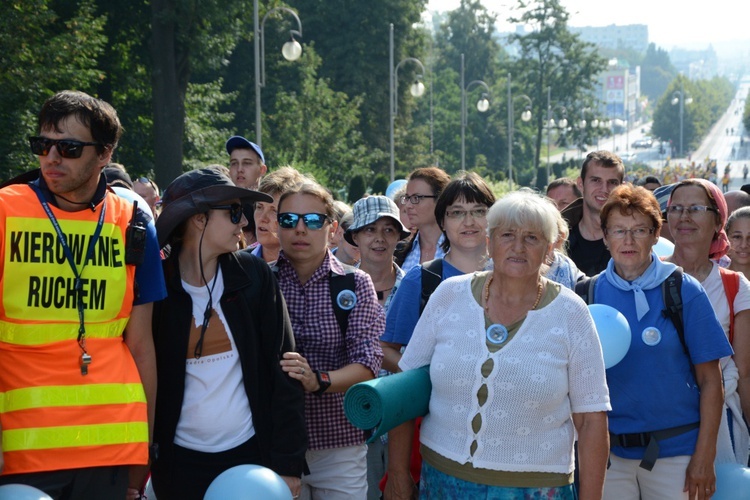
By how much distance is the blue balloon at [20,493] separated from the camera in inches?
129

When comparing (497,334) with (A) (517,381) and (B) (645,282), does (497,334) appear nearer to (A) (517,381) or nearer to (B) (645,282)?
(A) (517,381)

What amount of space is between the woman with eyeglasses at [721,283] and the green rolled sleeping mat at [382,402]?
1.77 m

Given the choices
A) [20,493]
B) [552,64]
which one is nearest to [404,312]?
[20,493]

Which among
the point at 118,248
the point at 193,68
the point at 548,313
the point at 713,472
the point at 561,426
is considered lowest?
the point at 713,472

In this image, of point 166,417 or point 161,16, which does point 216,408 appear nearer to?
point 166,417

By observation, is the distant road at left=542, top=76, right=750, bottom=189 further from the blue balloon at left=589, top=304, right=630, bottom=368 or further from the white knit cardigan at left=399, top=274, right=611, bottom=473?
the white knit cardigan at left=399, top=274, right=611, bottom=473

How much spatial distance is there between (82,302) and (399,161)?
172 feet

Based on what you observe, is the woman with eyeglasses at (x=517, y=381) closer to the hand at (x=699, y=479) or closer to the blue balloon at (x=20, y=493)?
the hand at (x=699, y=479)

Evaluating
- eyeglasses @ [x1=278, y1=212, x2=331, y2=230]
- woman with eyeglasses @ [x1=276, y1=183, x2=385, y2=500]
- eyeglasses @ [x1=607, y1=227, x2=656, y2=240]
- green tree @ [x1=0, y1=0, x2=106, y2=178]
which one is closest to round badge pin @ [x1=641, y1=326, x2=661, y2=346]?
eyeglasses @ [x1=607, y1=227, x2=656, y2=240]

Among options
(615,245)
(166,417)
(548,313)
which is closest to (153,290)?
(166,417)

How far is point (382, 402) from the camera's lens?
3594mm

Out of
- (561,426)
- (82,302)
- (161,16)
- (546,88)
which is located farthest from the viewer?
(546,88)

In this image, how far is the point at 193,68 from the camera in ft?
98.4

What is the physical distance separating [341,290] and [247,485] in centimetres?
115
